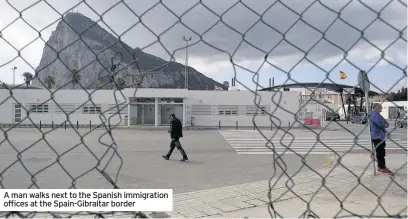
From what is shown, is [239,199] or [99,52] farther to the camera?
[239,199]

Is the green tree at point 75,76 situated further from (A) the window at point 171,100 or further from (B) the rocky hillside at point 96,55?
(A) the window at point 171,100

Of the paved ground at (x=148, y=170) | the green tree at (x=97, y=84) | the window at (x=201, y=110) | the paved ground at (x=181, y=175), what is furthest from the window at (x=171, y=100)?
the green tree at (x=97, y=84)

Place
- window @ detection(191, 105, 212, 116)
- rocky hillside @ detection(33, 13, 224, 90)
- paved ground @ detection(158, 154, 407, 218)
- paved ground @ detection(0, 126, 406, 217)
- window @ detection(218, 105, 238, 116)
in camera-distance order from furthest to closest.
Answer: window @ detection(191, 105, 212, 116) → window @ detection(218, 105, 238, 116) → paved ground @ detection(0, 126, 406, 217) → paved ground @ detection(158, 154, 407, 218) → rocky hillside @ detection(33, 13, 224, 90)

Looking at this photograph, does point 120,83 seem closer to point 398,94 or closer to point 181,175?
point 398,94

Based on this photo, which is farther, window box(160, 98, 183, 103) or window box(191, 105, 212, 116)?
window box(191, 105, 212, 116)

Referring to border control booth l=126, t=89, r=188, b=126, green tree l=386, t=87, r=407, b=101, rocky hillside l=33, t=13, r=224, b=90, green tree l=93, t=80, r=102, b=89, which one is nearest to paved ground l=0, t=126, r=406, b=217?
green tree l=93, t=80, r=102, b=89

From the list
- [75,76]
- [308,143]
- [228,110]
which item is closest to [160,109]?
[228,110]

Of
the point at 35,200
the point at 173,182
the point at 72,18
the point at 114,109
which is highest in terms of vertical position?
the point at 72,18

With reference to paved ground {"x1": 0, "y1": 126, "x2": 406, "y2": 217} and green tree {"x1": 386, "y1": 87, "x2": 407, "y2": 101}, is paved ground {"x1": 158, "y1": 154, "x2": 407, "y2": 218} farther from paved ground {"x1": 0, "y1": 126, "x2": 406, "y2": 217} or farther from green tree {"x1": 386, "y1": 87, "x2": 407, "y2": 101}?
green tree {"x1": 386, "y1": 87, "x2": 407, "y2": 101}

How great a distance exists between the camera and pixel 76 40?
6.11ft

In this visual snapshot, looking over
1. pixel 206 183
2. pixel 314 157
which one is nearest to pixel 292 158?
pixel 314 157

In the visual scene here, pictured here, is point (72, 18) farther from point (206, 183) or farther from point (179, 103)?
point (179, 103)

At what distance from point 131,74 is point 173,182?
6467 millimetres

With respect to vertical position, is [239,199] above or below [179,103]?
below
